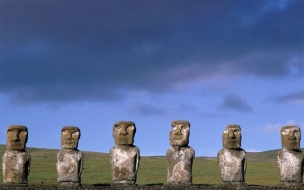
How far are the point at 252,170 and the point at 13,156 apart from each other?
1298 inches

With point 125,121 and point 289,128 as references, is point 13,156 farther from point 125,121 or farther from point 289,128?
point 289,128

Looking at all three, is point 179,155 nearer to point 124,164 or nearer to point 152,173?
point 124,164

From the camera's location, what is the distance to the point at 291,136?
25125 mm

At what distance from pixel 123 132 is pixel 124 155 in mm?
850

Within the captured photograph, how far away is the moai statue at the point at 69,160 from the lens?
961 inches

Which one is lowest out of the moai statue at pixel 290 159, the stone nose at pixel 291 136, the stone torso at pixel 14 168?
the stone torso at pixel 14 168

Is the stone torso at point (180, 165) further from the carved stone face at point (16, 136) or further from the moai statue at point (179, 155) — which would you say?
the carved stone face at point (16, 136)

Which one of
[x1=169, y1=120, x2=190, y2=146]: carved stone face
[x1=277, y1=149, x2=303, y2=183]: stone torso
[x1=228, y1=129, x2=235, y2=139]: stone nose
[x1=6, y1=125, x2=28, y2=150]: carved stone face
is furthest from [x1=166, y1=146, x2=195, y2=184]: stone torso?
[x1=6, y1=125, x2=28, y2=150]: carved stone face

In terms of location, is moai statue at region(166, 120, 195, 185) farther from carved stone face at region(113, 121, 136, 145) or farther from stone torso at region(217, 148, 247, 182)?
carved stone face at region(113, 121, 136, 145)

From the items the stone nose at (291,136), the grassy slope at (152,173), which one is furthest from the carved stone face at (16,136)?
the grassy slope at (152,173)

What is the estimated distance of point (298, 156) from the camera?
25.1 m

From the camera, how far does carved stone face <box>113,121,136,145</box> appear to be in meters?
24.8

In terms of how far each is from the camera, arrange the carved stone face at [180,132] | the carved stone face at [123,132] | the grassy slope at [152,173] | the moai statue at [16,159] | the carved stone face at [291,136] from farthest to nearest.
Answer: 1. the grassy slope at [152,173]
2. the carved stone face at [291,136]
3. the carved stone face at [180,132]
4. the carved stone face at [123,132]
5. the moai statue at [16,159]

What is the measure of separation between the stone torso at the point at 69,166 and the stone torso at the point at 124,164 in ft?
4.11
